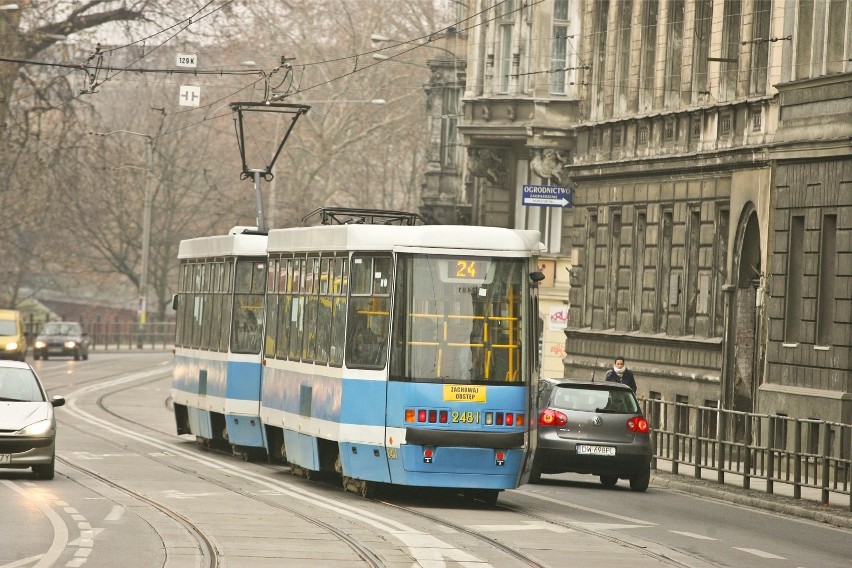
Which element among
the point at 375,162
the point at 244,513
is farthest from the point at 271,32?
the point at 244,513

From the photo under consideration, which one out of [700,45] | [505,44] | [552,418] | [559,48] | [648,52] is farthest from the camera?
[505,44]

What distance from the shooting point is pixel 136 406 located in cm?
4891

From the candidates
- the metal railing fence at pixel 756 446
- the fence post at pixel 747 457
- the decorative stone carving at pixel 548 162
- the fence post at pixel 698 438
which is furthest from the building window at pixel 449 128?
the fence post at pixel 747 457

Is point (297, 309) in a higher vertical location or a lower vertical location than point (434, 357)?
higher

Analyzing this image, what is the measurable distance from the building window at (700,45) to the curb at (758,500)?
34.0ft

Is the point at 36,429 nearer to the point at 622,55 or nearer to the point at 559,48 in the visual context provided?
the point at 622,55

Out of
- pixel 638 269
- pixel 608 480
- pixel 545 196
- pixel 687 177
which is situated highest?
pixel 687 177

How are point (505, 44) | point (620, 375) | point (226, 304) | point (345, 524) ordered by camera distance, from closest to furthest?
point (345, 524) < point (226, 304) < point (620, 375) < point (505, 44)

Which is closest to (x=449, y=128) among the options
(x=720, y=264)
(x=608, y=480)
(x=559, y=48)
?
(x=559, y=48)

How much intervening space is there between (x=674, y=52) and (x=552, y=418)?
1495cm

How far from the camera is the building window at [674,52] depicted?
38594mm

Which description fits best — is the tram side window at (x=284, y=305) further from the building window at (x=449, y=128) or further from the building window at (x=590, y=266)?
the building window at (x=449, y=128)

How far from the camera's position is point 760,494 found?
25266 mm

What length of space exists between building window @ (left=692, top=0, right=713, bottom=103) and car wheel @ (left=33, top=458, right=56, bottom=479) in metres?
17.2
